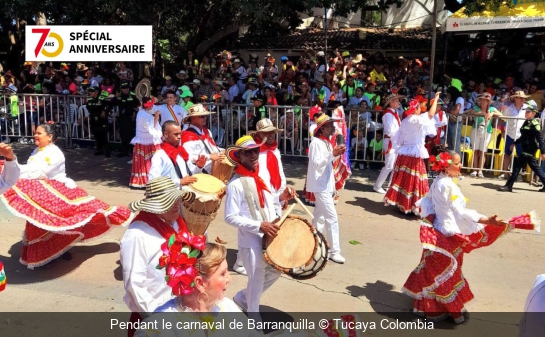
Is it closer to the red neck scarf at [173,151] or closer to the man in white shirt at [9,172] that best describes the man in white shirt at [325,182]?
the red neck scarf at [173,151]

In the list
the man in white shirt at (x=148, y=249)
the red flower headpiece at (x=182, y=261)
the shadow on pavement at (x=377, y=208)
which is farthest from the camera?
the shadow on pavement at (x=377, y=208)

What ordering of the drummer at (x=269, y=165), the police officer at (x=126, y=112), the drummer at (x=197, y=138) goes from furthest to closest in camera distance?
the police officer at (x=126, y=112) → the drummer at (x=197, y=138) → the drummer at (x=269, y=165)

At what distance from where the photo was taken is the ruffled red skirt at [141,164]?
36.1ft

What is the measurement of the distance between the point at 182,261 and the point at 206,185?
222 cm

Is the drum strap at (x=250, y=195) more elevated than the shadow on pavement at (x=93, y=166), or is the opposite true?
the drum strap at (x=250, y=195)

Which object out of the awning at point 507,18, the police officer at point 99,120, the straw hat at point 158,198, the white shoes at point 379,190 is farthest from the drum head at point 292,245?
the awning at point 507,18

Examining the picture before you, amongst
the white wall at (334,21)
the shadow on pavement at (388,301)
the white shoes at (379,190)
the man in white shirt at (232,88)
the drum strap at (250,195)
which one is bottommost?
the shadow on pavement at (388,301)

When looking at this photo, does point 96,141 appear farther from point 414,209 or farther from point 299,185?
point 414,209

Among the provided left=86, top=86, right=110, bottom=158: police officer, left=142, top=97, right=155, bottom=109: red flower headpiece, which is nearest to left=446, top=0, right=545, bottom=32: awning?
left=142, top=97, right=155, bottom=109: red flower headpiece

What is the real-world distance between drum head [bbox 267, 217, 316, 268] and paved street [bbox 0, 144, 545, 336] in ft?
3.58

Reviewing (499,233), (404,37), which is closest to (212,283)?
(499,233)

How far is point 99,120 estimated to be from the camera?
13.6 meters

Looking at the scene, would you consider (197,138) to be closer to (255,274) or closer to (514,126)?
(255,274)

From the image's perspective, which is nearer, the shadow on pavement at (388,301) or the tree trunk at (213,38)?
the shadow on pavement at (388,301)
